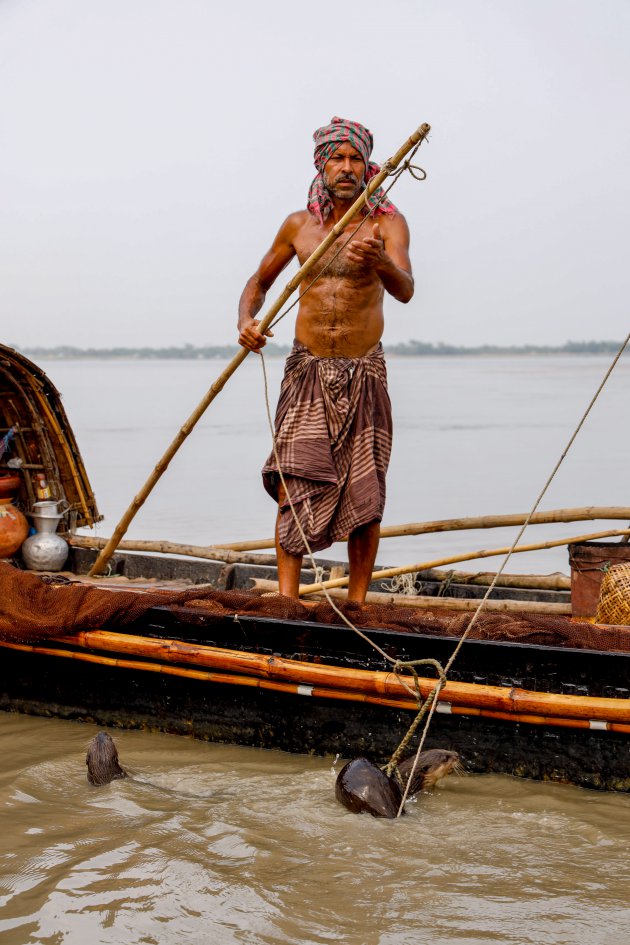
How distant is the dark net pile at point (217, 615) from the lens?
3.44 m

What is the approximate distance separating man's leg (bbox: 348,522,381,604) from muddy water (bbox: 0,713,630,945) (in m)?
0.81

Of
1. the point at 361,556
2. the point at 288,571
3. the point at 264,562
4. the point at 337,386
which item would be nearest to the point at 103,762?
the point at 288,571

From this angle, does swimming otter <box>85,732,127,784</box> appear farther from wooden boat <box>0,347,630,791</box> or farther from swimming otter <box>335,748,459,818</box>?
A: swimming otter <box>335,748,459,818</box>

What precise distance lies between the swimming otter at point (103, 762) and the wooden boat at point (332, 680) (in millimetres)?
386

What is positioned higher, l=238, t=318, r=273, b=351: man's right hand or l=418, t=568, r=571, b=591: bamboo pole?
l=238, t=318, r=273, b=351: man's right hand

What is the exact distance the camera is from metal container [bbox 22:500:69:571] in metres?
5.64

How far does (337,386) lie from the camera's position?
4.18 m

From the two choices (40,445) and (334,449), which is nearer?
(334,449)

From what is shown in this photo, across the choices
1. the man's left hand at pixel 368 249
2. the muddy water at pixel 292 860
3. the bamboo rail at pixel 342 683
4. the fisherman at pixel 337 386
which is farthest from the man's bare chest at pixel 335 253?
the muddy water at pixel 292 860

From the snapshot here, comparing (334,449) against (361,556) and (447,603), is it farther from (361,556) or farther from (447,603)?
(447,603)

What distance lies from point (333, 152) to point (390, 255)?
449 mm

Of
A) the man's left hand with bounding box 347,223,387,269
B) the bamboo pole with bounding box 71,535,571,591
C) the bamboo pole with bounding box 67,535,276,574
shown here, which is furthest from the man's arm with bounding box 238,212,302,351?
the bamboo pole with bounding box 67,535,276,574

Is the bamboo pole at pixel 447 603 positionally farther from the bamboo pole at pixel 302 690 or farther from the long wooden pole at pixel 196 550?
the bamboo pole at pixel 302 690

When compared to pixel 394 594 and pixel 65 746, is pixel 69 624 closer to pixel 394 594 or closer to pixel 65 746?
pixel 65 746
